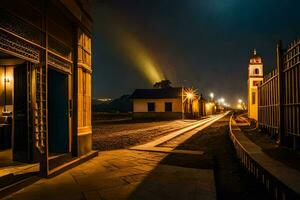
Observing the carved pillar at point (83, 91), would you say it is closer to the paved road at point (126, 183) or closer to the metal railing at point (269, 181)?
the paved road at point (126, 183)

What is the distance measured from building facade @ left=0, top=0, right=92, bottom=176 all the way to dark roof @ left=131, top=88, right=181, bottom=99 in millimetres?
39140

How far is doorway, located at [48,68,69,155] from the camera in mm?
8812

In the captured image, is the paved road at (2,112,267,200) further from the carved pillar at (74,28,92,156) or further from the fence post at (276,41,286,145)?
the fence post at (276,41,286,145)

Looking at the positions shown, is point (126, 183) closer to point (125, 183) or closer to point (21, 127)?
point (125, 183)

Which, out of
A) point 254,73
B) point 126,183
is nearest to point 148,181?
point 126,183

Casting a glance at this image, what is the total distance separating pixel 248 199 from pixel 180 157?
4443mm

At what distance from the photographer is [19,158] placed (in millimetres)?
7898

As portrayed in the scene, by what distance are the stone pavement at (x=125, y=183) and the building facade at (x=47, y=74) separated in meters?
0.78

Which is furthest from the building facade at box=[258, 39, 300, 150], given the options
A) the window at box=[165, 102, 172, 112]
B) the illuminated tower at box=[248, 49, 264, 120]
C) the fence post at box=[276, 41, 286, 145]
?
the window at box=[165, 102, 172, 112]

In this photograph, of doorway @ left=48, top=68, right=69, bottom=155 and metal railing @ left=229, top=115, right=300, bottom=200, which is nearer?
metal railing @ left=229, top=115, right=300, bottom=200

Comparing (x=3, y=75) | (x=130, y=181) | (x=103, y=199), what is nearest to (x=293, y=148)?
(x=130, y=181)

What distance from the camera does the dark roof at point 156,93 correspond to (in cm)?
4916

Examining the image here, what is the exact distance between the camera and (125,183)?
6441 millimetres

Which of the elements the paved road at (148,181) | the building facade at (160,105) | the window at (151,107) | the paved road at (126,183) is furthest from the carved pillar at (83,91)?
the window at (151,107)
